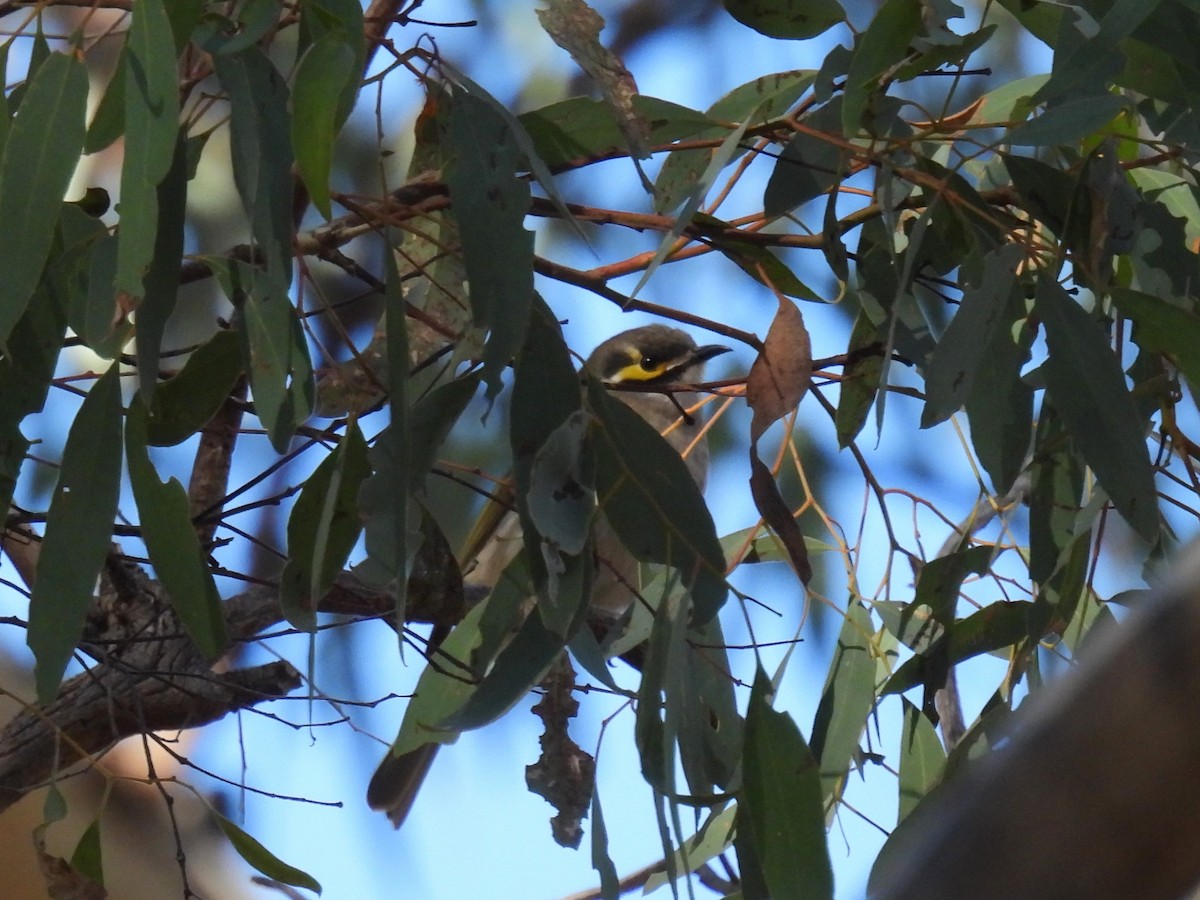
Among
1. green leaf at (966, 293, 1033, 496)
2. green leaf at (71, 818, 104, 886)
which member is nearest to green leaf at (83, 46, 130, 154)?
green leaf at (71, 818, 104, 886)

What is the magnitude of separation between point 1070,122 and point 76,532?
108 cm

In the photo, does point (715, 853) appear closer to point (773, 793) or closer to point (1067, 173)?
point (773, 793)

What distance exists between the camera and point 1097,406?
1603 mm

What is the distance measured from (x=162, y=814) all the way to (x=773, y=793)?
7.26 feet

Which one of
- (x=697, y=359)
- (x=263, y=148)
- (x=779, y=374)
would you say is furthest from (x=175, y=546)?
(x=697, y=359)

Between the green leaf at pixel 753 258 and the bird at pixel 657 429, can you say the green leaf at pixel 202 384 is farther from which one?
the bird at pixel 657 429

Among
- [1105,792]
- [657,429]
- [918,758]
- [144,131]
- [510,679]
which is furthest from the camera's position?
[657,429]

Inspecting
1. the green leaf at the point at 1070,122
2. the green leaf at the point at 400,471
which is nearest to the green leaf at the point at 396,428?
the green leaf at the point at 400,471

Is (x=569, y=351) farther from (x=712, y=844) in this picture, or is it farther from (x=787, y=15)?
(x=712, y=844)

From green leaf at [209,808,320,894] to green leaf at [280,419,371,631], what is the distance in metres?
0.39

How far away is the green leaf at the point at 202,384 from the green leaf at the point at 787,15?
2.24ft

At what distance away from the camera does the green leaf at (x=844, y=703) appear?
1880 millimetres

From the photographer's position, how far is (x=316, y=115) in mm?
1292

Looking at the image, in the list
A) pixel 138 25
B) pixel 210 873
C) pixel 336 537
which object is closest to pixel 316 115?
pixel 138 25
